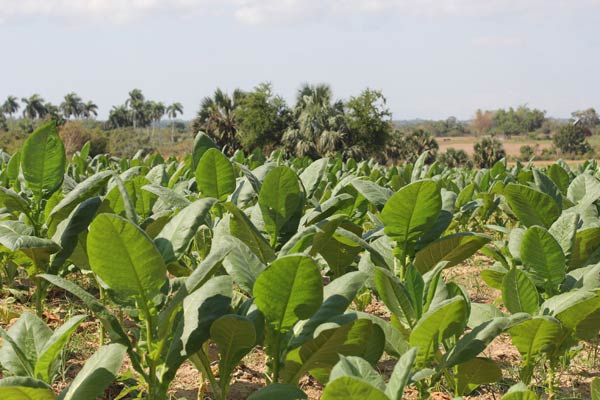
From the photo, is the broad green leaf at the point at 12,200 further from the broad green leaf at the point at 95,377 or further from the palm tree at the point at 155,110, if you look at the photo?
the palm tree at the point at 155,110

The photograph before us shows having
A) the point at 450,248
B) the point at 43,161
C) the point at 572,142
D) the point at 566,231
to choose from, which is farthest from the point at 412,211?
the point at 572,142

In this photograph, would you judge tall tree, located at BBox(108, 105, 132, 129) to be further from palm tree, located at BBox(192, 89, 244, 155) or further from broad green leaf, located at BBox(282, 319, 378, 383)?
broad green leaf, located at BBox(282, 319, 378, 383)

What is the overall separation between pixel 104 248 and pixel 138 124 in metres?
128

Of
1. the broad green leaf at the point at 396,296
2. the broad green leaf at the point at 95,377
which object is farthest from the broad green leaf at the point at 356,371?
the broad green leaf at the point at 95,377

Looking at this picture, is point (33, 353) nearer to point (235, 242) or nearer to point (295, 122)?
point (235, 242)

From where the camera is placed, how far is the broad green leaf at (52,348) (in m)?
1.67

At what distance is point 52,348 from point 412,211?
138 cm

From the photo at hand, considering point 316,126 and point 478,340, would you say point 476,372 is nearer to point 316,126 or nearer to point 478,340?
point 478,340

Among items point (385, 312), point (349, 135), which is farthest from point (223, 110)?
point (385, 312)

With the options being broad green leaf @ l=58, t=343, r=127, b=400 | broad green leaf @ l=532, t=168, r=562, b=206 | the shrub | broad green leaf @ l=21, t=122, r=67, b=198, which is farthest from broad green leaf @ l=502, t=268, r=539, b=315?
the shrub

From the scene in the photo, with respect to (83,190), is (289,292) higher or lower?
lower

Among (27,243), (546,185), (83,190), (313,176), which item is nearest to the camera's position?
(27,243)

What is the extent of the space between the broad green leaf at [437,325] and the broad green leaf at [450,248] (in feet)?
2.48

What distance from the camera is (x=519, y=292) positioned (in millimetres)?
2232
